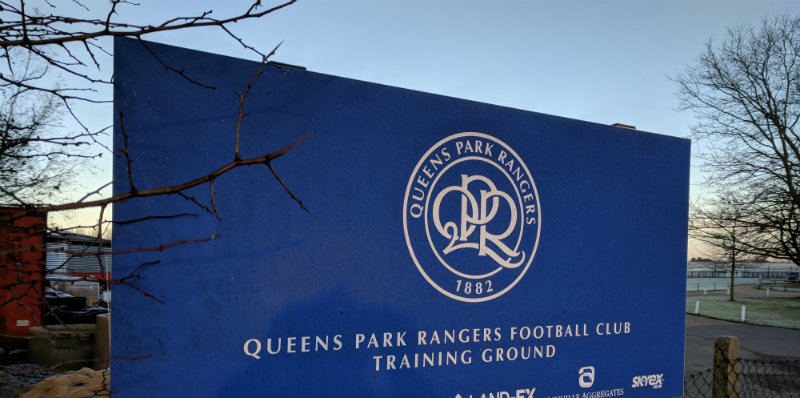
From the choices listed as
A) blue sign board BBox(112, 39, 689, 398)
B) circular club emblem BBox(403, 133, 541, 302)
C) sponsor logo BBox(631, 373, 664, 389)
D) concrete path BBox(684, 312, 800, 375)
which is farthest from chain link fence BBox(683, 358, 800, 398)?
circular club emblem BBox(403, 133, 541, 302)

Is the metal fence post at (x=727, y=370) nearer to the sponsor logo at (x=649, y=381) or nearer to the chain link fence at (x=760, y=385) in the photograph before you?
the sponsor logo at (x=649, y=381)

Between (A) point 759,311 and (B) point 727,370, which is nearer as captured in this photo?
(B) point 727,370

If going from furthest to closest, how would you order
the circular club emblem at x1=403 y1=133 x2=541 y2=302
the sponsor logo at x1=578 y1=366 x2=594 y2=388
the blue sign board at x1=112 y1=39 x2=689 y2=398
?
the sponsor logo at x1=578 y1=366 x2=594 y2=388 → the circular club emblem at x1=403 y1=133 x2=541 y2=302 → the blue sign board at x1=112 y1=39 x2=689 y2=398

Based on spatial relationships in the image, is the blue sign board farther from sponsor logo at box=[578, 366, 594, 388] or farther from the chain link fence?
the chain link fence

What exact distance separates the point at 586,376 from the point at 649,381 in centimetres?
58

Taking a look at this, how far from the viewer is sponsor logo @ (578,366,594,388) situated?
3008 mm

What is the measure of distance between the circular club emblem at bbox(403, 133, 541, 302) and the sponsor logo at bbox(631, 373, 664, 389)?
121 cm

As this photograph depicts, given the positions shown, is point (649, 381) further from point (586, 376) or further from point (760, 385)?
point (760, 385)

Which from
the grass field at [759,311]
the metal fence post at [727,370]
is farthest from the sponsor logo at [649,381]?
the grass field at [759,311]

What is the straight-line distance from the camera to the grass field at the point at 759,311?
16.8m

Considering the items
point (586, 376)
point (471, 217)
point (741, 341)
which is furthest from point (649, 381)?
point (741, 341)

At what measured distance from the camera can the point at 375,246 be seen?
8.05 ft

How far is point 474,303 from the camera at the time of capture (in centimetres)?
268

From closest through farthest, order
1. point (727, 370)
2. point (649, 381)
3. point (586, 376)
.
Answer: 1. point (586, 376)
2. point (649, 381)
3. point (727, 370)
